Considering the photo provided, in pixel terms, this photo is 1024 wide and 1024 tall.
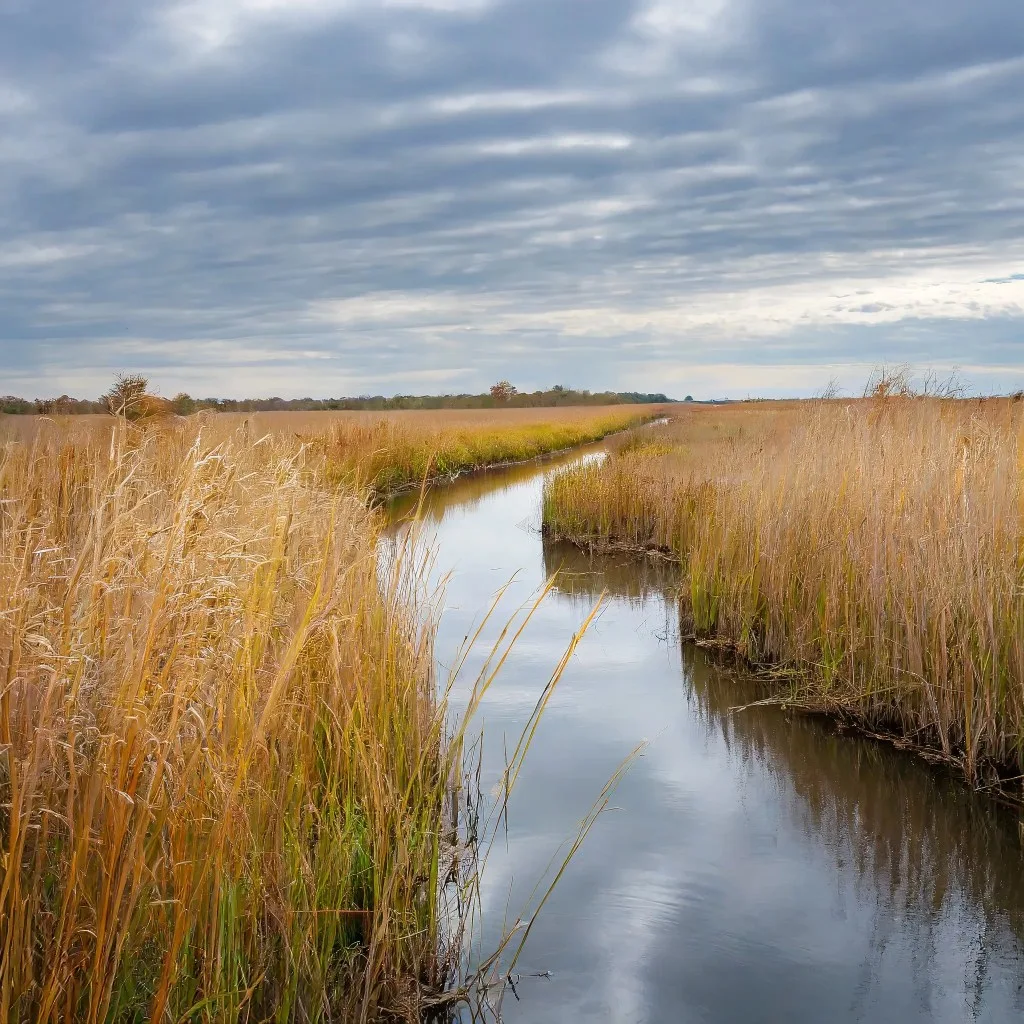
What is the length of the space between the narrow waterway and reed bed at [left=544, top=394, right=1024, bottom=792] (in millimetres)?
308

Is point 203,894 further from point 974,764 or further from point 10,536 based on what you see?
point 974,764

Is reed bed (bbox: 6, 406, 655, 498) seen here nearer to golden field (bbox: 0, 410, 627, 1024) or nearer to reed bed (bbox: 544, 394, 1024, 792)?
reed bed (bbox: 544, 394, 1024, 792)

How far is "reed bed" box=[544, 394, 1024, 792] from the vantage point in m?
4.78

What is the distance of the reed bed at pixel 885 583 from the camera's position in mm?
4781

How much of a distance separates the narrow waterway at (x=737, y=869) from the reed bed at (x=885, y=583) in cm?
31

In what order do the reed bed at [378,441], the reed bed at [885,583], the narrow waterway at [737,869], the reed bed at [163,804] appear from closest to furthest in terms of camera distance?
the reed bed at [163,804] < the narrow waterway at [737,869] < the reed bed at [885,583] < the reed bed at [378,441]

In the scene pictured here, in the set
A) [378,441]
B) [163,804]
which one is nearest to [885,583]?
[163,804]

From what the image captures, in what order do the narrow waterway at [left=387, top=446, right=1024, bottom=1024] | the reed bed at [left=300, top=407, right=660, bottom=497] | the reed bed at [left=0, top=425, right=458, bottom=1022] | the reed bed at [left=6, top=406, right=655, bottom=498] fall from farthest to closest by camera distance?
the reed bed at [left=300, top=407, right=660, bottom=497], the reed bed at [left=6, top=406, right=655, bottom=498], the narrow waterway at [left=387, top=446, right=1024, bottom=1024], the reed bed at [left=0, top=425, right=458, bottom=1022]

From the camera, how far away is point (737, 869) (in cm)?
415

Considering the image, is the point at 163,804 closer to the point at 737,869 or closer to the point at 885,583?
the point at 737,869

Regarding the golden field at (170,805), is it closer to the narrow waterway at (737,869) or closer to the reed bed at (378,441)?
the narrow waterway at (737,869)

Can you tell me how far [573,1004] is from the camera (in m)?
3.19

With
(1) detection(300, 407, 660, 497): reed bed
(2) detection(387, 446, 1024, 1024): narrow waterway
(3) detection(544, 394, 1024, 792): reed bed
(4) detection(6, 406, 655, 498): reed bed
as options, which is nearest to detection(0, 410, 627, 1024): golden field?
(2) detection(387, 446, 1024, 1024): narrow waterway

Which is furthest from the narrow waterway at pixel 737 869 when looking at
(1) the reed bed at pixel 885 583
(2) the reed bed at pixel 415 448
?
(2) the reed bed at pixel 415 448
